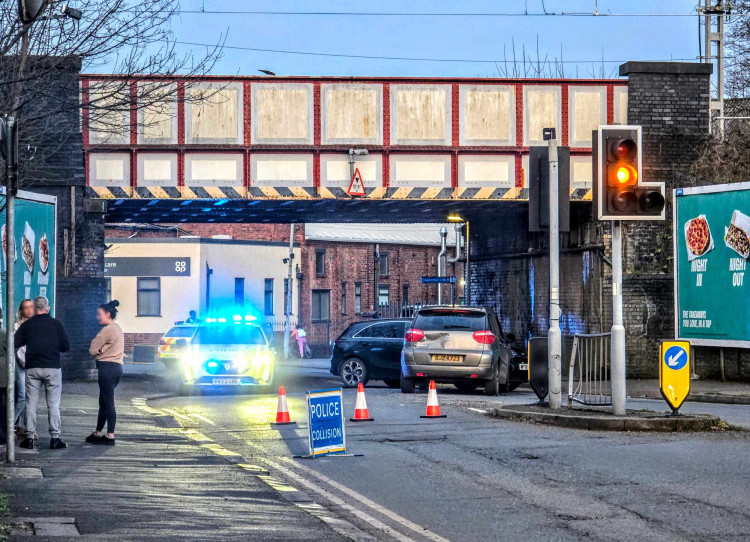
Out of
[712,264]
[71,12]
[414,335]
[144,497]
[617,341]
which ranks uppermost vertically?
[71,12]

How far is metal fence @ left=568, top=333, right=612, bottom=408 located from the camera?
54.0 feet

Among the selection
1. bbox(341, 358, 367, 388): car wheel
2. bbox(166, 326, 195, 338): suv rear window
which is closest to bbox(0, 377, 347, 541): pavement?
bbox(341, 358, 367, 388): car wheel

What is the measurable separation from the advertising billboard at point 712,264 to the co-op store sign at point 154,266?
39.4m

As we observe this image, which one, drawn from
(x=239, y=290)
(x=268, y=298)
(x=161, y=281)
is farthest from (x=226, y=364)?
(x=268, y=298)

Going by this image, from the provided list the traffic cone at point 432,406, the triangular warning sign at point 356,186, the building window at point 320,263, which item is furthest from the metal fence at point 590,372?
the building window at point 320,263

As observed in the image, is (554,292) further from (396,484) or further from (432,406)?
(396,484)

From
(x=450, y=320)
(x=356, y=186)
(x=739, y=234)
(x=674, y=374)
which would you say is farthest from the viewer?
(x=356, y=186)

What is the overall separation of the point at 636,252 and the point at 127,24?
15.5m

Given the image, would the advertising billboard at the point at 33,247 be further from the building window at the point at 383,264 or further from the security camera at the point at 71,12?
the building window at the point at 383,264

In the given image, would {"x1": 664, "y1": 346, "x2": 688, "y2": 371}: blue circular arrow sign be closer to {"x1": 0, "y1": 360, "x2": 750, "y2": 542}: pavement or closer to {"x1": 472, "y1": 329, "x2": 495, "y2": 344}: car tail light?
{"x1": 0, "y1": 360, "x2": 750, "y2": 542}: pavement

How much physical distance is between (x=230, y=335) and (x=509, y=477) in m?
13.7

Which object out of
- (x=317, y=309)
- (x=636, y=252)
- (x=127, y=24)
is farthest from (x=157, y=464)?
(x=317, y=309)

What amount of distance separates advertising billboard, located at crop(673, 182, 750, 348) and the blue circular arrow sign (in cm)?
809

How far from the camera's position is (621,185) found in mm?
15172
